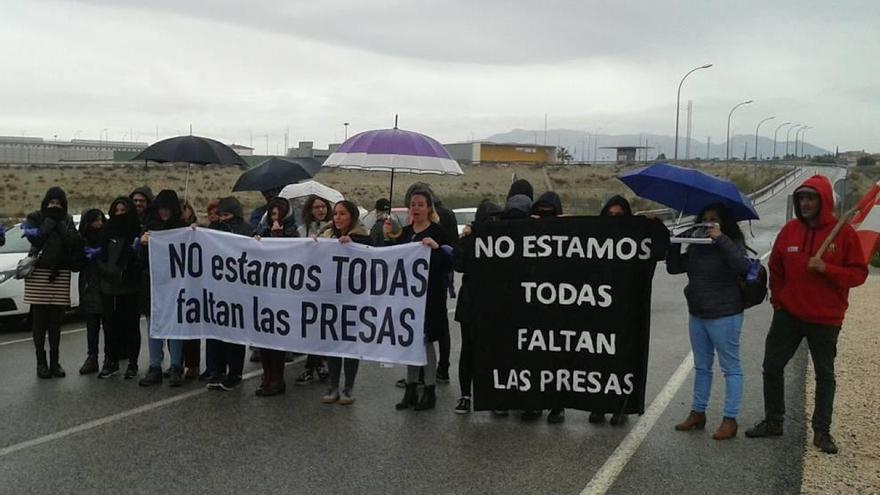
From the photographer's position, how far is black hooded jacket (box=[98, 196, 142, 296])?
7.64 metres

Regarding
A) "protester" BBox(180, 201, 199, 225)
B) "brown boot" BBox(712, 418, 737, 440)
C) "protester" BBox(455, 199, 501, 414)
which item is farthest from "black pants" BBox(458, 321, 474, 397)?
"protester" BBox(180, 201, 199, 225)

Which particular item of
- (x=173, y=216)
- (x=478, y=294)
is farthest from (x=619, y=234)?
(x=173, y=216)

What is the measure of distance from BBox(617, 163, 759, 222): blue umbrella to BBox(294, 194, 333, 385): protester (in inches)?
130

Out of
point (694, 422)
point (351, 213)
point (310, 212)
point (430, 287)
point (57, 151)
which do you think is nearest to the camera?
point (694, 422)

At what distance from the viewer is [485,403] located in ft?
20.6

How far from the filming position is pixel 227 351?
25.1ft

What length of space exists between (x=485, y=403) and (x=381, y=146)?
3.04 meters

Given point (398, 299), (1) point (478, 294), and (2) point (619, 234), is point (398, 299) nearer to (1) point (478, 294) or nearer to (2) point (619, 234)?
(1) point (478, 294)

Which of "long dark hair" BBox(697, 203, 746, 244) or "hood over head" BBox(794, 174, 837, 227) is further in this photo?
"long dark hair" BBox(697, 203, 746, 244)

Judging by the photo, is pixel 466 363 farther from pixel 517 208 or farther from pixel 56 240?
pixel 56 240

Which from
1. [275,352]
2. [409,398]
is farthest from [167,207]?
[409,398]

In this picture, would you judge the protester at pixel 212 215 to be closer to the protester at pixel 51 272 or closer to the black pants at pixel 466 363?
the protester at pixel 51 272

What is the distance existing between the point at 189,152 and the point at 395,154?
2.58 metres

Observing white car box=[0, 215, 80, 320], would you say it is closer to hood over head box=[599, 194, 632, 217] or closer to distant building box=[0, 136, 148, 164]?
hood over head box=[599, 194, 632, 217]
